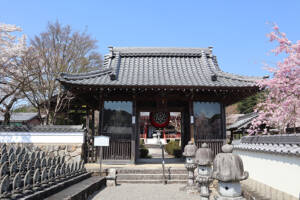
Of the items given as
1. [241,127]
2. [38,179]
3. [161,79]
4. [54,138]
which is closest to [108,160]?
[54,138]

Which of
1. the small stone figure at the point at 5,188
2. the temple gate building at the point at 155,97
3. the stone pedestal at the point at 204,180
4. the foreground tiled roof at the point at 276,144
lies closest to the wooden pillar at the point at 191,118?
the temple gate building at the point at 155,97

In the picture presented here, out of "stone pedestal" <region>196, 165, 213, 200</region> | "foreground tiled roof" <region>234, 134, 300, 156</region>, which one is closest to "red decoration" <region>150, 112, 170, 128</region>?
"foreground tiled roof" <region>234, 134, 300, 156</region>

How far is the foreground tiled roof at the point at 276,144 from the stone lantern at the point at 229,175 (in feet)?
4.26

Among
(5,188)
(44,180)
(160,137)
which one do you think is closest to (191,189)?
(44,180)

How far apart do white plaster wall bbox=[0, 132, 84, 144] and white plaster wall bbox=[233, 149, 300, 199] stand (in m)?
6.92

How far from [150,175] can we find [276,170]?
500 cm

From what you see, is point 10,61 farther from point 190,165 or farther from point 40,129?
point 190,165

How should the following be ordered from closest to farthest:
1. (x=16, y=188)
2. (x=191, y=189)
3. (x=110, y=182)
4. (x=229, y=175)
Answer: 1. (x=229, y=175)
2. (x=16, y=188)
3. (x=191, y=189)
4. (x=110, y=182)

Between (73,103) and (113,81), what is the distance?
23.2 ft

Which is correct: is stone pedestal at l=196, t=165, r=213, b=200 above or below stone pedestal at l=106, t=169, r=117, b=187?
above

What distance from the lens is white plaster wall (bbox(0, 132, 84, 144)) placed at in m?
9.63

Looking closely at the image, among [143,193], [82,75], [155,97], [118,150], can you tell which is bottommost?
[143,193]

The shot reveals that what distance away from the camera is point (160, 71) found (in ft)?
38.7

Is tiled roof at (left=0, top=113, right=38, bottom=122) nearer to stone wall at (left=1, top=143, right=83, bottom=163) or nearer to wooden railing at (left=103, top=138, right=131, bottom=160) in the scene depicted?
stone wall at (left=1, top=143, right=83, bottom=163)
